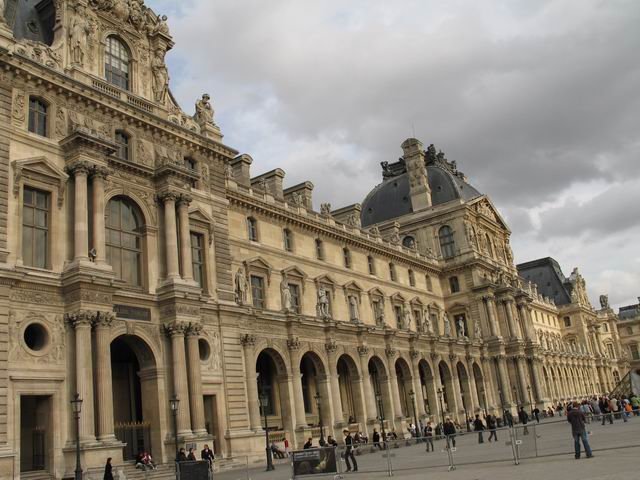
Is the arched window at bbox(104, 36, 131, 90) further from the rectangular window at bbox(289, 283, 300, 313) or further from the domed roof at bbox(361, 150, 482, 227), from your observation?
the domed roof at bbox(361, 150, 482, 227)

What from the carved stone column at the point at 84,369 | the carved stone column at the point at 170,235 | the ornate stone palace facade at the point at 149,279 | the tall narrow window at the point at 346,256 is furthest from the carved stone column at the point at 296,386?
the carved stone column at the point at 84,369

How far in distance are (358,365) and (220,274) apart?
15250 millimetres

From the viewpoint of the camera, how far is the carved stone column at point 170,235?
3012 centimetres

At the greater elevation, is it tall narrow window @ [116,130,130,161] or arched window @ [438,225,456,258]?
arched window @ [438,225,456,258]

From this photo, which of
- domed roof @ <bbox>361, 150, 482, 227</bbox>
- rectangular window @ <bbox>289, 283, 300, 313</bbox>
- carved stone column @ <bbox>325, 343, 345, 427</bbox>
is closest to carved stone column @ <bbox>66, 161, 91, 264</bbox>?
rectangular window @ <bbox>289, 283, 300, 313</bbox>

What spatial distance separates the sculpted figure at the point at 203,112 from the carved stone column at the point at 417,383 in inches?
1013

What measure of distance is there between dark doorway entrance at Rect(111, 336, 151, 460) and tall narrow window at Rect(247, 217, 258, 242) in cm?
1215

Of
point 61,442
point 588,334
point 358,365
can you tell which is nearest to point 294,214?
point 358,365

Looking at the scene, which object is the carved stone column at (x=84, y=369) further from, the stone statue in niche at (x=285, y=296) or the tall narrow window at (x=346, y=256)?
the tall narrow window at (x=346, y=256)

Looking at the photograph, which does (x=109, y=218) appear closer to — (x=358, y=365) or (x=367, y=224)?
(x=358, y=365)

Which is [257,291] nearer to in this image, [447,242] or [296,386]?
[296,386]

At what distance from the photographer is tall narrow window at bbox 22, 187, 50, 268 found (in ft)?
83.8

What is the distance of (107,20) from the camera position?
3170cm

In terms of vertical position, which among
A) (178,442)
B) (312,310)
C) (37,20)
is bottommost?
(178,442)
